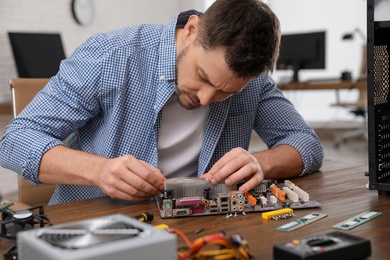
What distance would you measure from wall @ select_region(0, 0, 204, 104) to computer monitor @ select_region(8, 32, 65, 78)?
0.22 m

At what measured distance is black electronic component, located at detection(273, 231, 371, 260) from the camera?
67cm

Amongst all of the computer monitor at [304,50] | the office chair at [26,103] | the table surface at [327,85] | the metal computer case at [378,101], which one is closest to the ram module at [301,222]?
the metal computer case at [378,101]

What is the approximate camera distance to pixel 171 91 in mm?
1364

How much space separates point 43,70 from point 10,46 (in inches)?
13.8

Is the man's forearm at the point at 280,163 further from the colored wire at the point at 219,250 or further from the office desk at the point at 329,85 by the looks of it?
the office desk at the point at 329,85

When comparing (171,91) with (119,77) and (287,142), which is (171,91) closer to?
(119,77)

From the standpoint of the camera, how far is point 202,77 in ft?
3.96

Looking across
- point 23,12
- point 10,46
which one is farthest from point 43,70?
point 23,12

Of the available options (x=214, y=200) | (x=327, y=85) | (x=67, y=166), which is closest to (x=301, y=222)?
(x=214, y=200)

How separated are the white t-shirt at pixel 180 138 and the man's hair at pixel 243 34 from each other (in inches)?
12.2

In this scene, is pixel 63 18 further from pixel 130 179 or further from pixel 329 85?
pixel 130 179

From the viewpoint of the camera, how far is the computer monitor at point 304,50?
5.71 m

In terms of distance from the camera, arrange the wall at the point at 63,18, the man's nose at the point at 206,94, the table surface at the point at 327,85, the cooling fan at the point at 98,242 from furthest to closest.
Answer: the table surface at the point at 327,85, the wall at the point at 63,18, the man's nose at the point at 206,94, the cooling fan at the point at 98,242

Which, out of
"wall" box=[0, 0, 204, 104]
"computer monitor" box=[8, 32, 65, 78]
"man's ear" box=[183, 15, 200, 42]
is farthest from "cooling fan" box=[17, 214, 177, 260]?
"wall" box=[0, 0, 204, 104]
